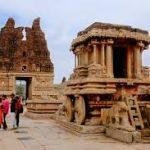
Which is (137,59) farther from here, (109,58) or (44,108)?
(44,108)

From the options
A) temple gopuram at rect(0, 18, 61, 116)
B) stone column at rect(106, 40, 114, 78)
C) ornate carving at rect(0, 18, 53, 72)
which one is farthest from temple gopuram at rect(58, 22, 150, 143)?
ornate carving at rect(0, 18, 53, 72)

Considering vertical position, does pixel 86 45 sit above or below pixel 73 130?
above

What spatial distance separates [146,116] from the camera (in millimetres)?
12609

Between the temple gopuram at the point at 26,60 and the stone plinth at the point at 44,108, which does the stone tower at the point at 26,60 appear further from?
the stone plinth at the point at 44,108

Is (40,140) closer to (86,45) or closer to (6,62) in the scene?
(86,45)

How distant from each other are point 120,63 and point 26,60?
35.3 metres

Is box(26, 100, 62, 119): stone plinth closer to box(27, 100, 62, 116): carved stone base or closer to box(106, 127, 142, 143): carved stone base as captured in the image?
box(27, 100, 62, 116): carved stone base

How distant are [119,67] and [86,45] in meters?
2.68

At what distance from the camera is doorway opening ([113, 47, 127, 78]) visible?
1866cm

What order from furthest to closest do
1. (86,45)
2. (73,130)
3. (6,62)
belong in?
(6,62) → (86,45) → (73,130)

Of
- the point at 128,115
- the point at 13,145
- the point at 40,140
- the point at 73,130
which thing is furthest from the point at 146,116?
the point at 13,145

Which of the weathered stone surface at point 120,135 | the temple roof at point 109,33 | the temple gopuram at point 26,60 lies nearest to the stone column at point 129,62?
the temple roof at point 109,33

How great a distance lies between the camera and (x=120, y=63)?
19.2 metres

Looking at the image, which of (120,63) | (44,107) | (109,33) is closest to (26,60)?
(44,107)
